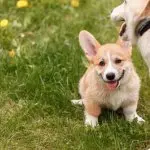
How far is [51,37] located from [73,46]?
0.38m

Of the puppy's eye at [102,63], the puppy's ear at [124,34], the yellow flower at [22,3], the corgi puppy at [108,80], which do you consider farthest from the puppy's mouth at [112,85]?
the yellow flower at [22,3]

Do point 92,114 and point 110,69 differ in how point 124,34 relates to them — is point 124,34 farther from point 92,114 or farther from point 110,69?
point 92,114

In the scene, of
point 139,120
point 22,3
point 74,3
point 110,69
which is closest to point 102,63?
point 110,69

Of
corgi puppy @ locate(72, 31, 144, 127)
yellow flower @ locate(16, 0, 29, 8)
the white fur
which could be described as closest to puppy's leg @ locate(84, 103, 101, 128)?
corgi puppy @ locate(72, 31, 144, 127)

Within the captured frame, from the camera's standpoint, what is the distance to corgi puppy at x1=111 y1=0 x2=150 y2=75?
4.03 metres

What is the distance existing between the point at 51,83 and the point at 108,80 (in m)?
0.83

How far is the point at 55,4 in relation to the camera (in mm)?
6035

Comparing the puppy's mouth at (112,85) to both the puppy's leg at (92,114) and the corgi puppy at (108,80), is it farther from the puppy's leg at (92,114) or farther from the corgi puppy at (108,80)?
the puppy's leg at (92,114)

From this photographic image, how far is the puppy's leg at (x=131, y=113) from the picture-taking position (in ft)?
14.0

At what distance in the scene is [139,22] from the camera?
4109mm

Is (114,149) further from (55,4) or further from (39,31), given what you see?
(55,4)

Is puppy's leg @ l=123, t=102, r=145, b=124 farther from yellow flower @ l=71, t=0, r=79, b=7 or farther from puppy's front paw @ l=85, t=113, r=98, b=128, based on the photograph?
yellow flower @ l=71, t=0, r=79, b=7

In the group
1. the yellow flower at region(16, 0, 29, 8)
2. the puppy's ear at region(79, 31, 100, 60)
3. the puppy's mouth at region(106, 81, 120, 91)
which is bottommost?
the puppy's mouth at region(106, 81, 120, 91)

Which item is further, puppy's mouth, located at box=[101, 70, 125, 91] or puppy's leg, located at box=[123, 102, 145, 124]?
puppy's leg, located at box=[123, 102, 145, 124]
